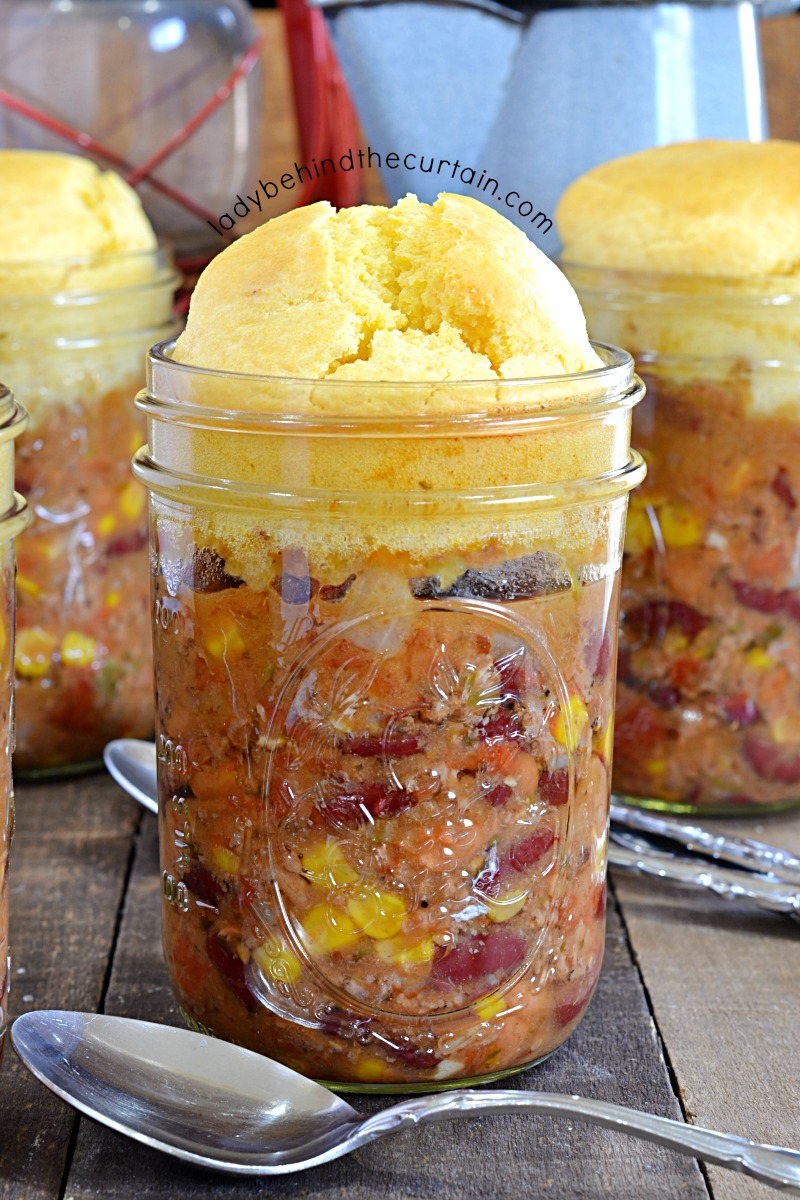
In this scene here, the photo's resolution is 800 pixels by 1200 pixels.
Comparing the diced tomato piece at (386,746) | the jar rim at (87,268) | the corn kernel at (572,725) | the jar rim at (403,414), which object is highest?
the jar rim at (403,414)

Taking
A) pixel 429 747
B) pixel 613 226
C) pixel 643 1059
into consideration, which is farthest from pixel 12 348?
pixel 643 1059

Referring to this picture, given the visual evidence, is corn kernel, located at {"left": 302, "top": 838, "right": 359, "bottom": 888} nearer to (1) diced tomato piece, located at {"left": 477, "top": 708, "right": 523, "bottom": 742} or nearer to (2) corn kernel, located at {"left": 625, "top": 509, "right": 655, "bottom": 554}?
(1) diced tomato piece, located at {"left": 477, "top": 708, "right": 523, "bottom": 742}

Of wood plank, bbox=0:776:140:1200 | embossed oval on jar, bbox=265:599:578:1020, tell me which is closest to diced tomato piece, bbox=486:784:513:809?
embossed oval on jar, bbox=265:599:578:1020

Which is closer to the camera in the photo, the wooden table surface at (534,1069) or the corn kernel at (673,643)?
the wooden table surface at (534,1069)

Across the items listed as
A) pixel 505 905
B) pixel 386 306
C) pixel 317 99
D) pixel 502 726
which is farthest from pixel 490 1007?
pixel 317 99

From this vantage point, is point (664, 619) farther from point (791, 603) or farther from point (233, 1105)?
point (233, 1105)

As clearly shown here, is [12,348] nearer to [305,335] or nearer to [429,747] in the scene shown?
[305,335]

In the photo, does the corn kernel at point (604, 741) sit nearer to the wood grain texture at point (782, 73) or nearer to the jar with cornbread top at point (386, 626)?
the jar with cornbread top at point (386, 626)

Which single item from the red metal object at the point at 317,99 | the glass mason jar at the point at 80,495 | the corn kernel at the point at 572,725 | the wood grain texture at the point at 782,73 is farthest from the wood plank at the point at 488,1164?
the wood grain texture at the point at 782,73
